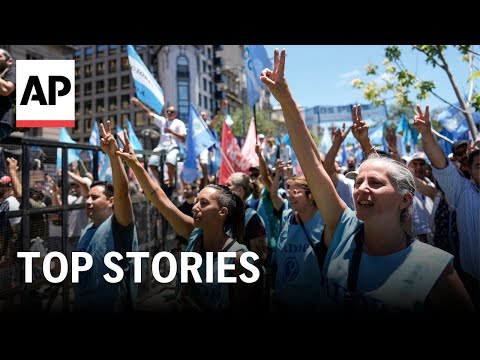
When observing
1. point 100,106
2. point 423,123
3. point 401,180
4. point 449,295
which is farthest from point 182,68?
point 449,295

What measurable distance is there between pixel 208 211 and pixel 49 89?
4.91 ft

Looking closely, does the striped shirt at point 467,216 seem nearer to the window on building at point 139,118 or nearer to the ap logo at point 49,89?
the ap logo at point 49,89

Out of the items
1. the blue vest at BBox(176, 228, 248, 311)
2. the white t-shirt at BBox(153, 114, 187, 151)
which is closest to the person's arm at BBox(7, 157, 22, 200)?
the blue vest at BBox(176, 228, 248, 311)

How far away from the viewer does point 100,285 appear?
310cm

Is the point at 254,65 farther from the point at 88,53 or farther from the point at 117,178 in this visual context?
the point at 88,53

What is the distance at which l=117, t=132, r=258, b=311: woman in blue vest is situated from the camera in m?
2.55

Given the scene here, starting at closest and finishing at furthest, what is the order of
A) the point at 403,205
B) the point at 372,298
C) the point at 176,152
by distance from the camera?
1. the point at 372,298
2. the point at 403,205
3. the point at 176,152

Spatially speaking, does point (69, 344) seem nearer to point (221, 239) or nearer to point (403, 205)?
point (221, 239)

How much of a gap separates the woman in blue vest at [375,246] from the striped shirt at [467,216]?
139 centimetres

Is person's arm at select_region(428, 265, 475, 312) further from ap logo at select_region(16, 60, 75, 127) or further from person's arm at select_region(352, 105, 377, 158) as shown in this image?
ap logo at select_region(16, 60, 75, 127)

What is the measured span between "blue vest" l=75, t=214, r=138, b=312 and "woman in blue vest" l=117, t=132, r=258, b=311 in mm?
389
